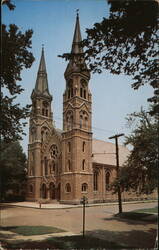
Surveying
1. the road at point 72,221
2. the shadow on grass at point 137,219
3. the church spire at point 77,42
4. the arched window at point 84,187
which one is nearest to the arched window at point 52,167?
the arched window at point 84,187

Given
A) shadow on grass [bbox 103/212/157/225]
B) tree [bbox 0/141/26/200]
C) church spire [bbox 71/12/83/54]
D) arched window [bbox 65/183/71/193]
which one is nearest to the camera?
church spire [bbox 71/12/83/54]

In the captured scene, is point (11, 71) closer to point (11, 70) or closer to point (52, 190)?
point (11, 70)

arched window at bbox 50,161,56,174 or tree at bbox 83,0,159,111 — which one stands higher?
tree at bbox 83,0,159,111

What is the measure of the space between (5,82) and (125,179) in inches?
292

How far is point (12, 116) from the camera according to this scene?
5.38m

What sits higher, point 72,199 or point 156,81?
point 156,81

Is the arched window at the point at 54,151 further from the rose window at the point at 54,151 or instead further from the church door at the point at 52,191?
the church door at the point at 52,191

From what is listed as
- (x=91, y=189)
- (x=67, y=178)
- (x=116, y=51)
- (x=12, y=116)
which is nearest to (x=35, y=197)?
(x=67, y=178)

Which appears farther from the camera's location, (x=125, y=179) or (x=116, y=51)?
(x=125, y=179)

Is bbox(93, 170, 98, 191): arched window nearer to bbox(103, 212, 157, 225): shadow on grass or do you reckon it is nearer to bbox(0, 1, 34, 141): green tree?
bbox(103, 212, 157, 225): shadow on grass

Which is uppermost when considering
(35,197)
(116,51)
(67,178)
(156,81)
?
(116,51)

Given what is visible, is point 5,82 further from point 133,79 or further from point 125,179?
point 125,179

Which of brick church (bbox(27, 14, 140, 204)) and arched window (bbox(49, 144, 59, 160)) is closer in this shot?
brick church (bbox(27, 14, 140, 204))

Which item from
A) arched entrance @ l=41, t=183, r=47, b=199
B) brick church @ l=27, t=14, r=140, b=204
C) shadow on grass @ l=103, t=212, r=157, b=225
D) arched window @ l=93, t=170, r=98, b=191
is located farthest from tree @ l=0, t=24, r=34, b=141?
arched entrance @ l=41, t=183, r=47, b=199
